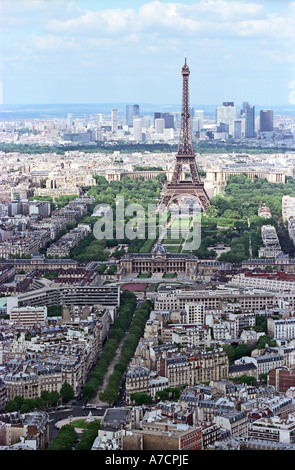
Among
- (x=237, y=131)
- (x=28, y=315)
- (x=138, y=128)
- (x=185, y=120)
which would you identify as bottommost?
(x=28, y=315)

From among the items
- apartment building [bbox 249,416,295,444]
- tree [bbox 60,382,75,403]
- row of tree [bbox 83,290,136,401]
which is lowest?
tree [bbox 60,382,75,403]

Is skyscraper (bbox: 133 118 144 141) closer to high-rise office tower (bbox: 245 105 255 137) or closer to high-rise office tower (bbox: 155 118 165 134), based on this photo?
high-rise office tower (bbox: 155 118 165 134)

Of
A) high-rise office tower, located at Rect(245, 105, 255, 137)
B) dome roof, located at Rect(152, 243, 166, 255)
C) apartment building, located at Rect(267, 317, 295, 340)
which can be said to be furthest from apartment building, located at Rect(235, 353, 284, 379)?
high-rise office tower, located at Rect(245, 105, 255, 137)

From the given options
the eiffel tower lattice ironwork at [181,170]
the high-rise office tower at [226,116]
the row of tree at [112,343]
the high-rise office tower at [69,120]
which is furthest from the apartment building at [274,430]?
the high-rise office tower at [226,116]

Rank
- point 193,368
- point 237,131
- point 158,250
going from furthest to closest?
point 237,131 < point 158,250 < point 193,368

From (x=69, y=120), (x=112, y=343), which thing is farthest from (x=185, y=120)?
(x=112, y=343)

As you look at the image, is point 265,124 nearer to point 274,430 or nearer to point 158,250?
point 158,250

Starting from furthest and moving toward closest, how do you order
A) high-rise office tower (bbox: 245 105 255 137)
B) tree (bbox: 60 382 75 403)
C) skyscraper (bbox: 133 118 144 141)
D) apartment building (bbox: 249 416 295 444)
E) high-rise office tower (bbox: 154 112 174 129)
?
skyscraper (bbox: 133 118 144 141), high-rise office tower (bbox: 245 105 255 137), high-rise office tower (bbox: 154 112 174 129), tree (bbox: 60 382 75 403), apartment building (bbox: 249 416 295 444)
